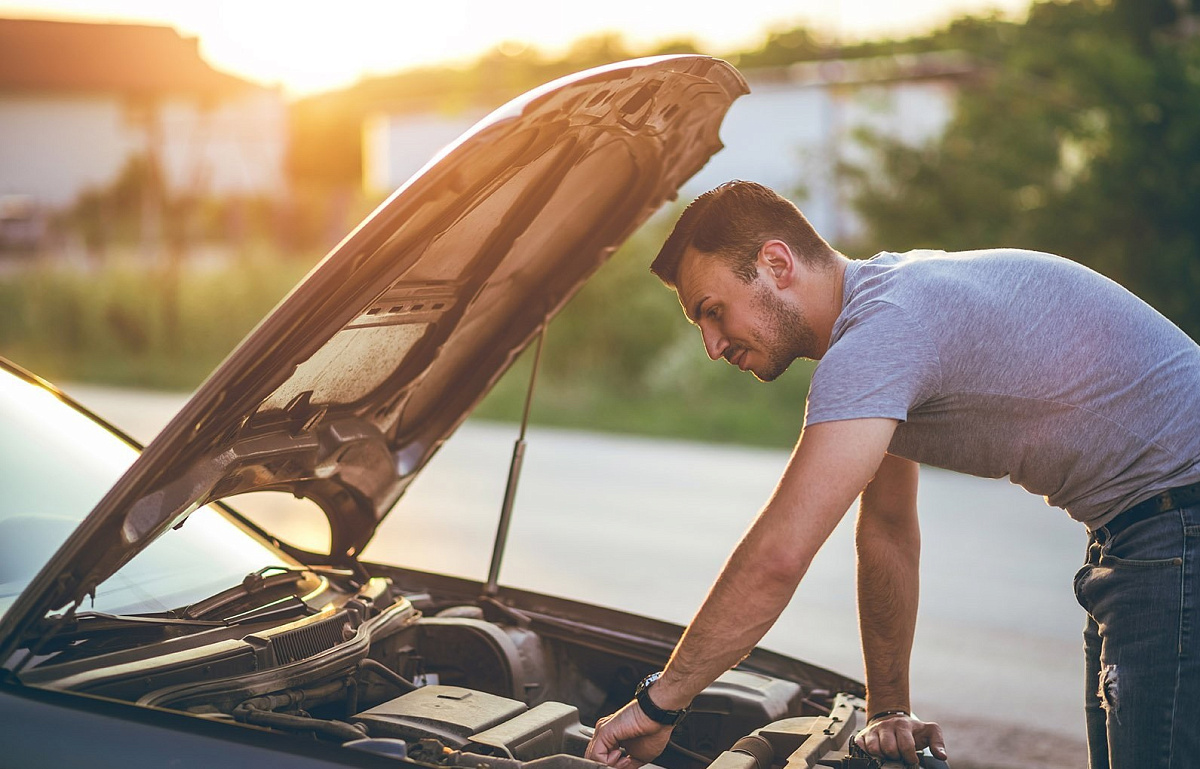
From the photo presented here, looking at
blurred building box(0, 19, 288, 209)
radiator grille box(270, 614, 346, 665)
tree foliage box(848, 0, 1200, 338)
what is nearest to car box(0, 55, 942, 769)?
radiator grille box(270, 614, 346, 665)

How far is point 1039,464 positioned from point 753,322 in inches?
23.4

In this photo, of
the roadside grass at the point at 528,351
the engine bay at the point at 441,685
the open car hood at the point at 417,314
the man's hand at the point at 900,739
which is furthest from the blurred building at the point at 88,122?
the man's hand at the point at 900,739

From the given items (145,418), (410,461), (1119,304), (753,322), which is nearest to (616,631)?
(410,461)

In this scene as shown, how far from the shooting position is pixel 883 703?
107 inches

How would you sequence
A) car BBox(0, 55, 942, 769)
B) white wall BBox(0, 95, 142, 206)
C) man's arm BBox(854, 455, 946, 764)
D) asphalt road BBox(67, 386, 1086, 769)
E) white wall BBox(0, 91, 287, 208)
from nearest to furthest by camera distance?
car BBox(0, 55, 942, 769), man's arm BBox(854, 455, 946, 764), asphalt road BBox(67, 386, 1086, 769), white wall BBox(0, 91, 287, 208), white wall BBox(0, 95, 142, 206)

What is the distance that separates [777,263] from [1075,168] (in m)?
12.2

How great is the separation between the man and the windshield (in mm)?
937

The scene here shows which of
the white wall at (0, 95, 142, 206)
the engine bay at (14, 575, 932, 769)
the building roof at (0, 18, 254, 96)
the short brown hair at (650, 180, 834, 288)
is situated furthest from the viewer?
the white wall at (0, 95, 142, 206)

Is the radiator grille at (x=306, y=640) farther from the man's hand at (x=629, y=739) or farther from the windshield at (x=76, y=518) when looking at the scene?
the man's hand at (x=629, y=739)

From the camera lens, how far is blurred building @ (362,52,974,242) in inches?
670

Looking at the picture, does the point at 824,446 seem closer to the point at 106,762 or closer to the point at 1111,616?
the point at 1111,616

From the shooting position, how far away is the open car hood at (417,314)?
2055 millimetres

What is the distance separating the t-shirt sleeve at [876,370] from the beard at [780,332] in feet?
0.52

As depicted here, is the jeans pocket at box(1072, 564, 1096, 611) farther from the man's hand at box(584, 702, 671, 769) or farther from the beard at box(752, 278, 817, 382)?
the man's hand at box(584, 702, 671, 769)
